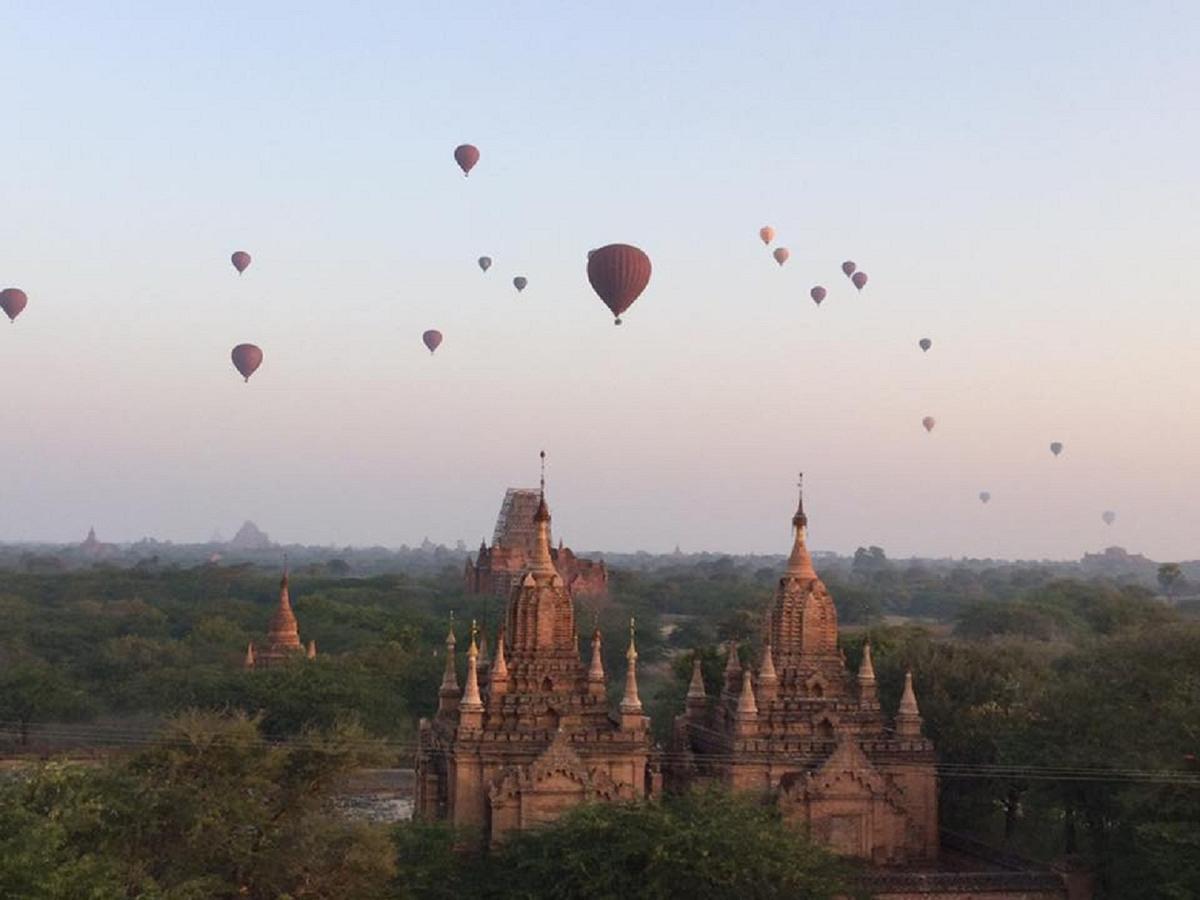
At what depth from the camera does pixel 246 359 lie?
70.0 metres

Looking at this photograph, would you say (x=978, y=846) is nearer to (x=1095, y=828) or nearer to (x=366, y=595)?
(x=1095, y=828)

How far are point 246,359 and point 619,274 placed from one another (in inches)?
952

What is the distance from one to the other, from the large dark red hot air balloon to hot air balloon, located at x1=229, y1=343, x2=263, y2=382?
74.4ft

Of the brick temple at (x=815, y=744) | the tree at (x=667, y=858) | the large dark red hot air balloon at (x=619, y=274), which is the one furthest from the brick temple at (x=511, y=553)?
the tree at (x=667, y=858)

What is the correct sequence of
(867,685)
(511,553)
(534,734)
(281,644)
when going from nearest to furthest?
(534,734) → (867,685) → (281,644) → (511,553)

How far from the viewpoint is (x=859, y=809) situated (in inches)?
1441

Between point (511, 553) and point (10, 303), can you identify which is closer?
point (10, 303)

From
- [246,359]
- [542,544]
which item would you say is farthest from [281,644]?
[542,544]

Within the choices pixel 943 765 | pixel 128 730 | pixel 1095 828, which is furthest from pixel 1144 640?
pixel 128 730

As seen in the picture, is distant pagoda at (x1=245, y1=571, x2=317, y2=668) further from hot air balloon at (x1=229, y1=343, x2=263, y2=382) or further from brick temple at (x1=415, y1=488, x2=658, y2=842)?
brick temple at (x1=415, y1=488, x2=658, y2=842)

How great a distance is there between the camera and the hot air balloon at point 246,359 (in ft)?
229

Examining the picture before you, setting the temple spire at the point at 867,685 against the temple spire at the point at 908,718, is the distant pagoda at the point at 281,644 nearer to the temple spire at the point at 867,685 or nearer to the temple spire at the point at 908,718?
the temple spire at the point at 867,685

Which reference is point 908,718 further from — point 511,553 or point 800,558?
point 511,553

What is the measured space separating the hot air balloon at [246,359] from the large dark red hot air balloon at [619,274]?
22663mm
